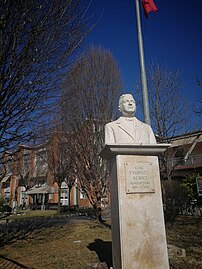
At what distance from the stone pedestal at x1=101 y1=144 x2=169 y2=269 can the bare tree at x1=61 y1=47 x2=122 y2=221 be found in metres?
→ 8.24

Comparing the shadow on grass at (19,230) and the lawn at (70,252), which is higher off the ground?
the lawn at (70,252)

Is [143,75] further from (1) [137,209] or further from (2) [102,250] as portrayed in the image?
(2) [102,250]

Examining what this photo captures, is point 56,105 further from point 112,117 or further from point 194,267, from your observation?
point 112,117

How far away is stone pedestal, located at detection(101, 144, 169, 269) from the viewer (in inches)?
146

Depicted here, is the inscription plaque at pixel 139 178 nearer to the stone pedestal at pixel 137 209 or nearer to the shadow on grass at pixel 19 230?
the stone pedestal at pixel 137 209

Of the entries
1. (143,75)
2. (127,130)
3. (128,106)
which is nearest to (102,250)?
(127,130)

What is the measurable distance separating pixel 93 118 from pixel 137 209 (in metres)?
Result: 9.48

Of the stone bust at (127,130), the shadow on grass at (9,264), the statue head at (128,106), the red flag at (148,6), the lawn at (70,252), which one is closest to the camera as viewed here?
the stone bust at (127,130)

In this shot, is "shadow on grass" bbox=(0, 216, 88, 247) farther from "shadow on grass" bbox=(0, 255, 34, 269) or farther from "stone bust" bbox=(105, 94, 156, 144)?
"stone bust" bbox=(105, 94, 156, 144)

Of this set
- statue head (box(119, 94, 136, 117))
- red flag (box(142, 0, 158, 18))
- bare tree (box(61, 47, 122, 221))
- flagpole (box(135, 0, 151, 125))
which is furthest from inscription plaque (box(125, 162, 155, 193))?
bare tree (box(61, 47, 122, 221))

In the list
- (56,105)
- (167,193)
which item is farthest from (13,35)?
(167,193)

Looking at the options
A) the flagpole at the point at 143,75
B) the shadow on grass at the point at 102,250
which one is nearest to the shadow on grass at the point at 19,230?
the shadow on grass at the point at 102,250

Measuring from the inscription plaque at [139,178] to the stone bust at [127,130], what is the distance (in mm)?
475

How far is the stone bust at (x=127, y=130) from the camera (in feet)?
14.0
